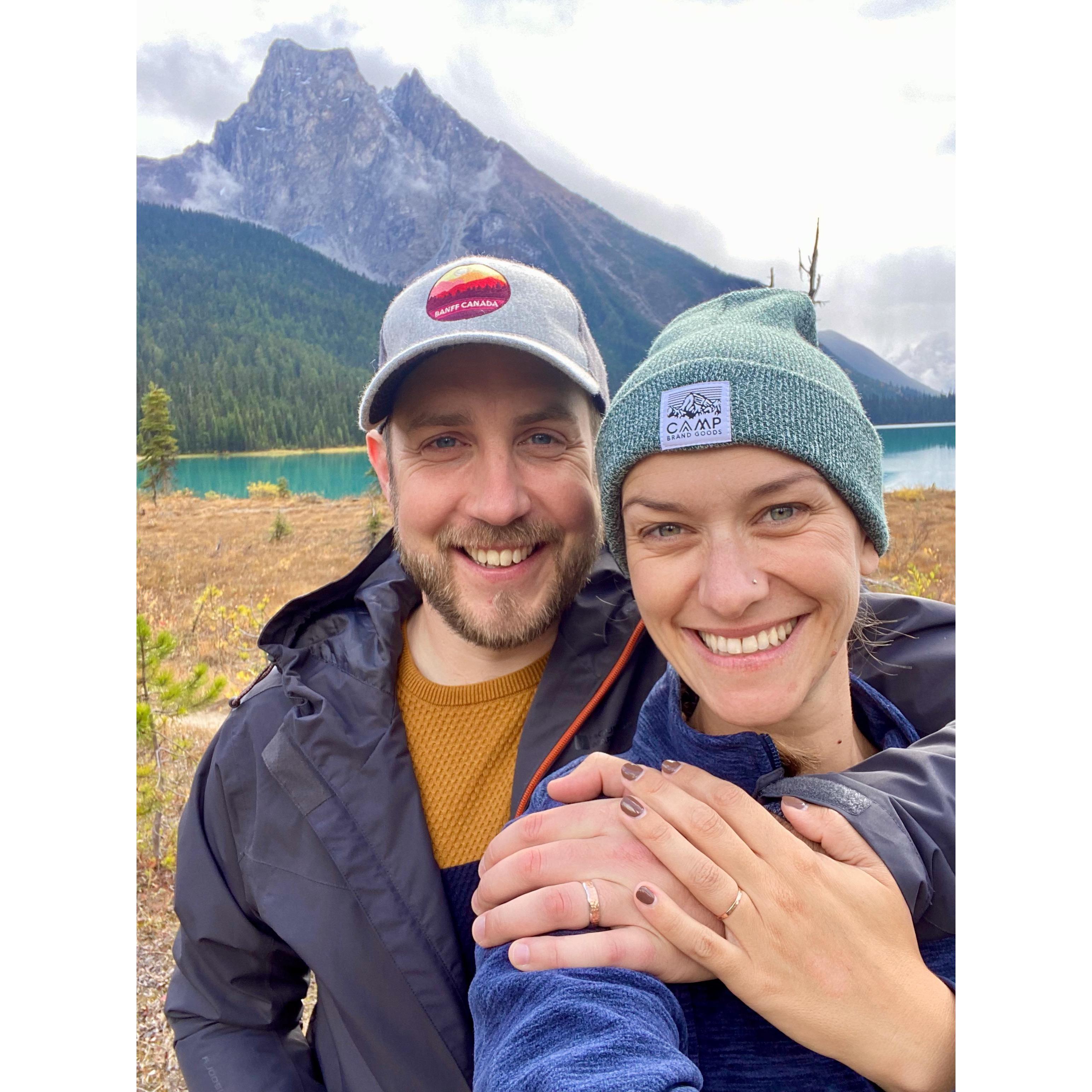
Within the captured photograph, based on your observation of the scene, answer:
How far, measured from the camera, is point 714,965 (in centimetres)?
82

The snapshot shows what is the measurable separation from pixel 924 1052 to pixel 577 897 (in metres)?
0.44

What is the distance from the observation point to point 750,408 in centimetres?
88

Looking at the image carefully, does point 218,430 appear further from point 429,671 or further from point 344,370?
point 429,671

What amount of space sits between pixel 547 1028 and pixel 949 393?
1.02m

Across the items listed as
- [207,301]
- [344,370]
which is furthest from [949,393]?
[207,301]

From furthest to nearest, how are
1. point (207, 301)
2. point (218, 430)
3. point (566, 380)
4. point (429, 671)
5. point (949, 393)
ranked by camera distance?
point (207, 301), point (218, 430), point (429, 671), point (566, 380), point (949, 393)

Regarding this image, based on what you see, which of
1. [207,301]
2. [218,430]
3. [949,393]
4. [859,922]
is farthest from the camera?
[207,301]

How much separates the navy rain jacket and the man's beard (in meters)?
0.05

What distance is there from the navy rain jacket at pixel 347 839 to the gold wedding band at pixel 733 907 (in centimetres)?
32

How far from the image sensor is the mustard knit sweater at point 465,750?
1.40 m

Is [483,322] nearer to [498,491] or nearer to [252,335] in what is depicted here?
[498,491]

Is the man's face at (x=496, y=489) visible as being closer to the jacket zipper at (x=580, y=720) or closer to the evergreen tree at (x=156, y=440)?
the jacket zipper at (x=580, y=720)

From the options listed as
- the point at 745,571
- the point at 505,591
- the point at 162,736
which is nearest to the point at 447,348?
the point at 505,591

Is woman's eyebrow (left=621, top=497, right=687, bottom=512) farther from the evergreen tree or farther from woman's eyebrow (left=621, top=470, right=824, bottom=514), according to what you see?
the evergreen tree
